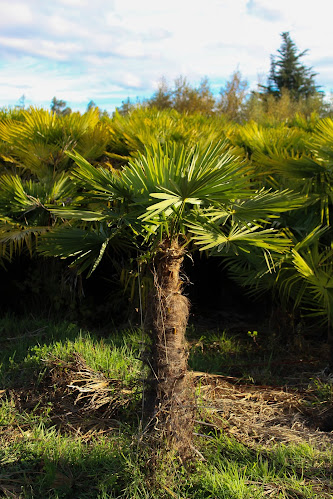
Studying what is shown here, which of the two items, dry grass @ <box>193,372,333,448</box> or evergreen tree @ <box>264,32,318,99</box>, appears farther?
evergreen tree @ <box>264,32,318,99</box>

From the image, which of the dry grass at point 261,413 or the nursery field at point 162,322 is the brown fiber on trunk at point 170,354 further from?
the dry grass at point 261,413

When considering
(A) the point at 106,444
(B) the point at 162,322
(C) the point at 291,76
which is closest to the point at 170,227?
(B) the point at 162,322

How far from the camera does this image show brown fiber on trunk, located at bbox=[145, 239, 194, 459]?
96.4 inches

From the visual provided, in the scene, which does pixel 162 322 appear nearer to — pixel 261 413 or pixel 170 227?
pixel 170 227

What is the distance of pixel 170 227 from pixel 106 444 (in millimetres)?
1344

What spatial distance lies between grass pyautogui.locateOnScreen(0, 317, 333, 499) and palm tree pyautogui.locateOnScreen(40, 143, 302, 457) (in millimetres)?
239

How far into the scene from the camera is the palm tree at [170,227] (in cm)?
230

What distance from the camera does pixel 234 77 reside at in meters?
21.1

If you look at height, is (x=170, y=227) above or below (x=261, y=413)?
above

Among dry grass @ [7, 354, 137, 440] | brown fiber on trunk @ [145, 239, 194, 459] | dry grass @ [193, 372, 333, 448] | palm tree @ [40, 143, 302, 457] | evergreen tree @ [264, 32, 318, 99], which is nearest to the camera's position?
palm tree @ [40, 143, 302, 457]

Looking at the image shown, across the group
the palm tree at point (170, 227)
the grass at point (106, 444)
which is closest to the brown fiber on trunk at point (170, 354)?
the palm tree at point (170, 227)

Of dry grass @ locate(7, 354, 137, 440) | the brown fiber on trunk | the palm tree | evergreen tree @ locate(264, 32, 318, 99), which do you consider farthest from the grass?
evergreen tree @ locate(264, 32, 318, 99)

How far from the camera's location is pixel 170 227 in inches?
94.2

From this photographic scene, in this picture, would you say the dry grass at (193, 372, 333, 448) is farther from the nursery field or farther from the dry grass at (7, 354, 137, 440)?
the dry grass at (7, 354, 137, 440)
